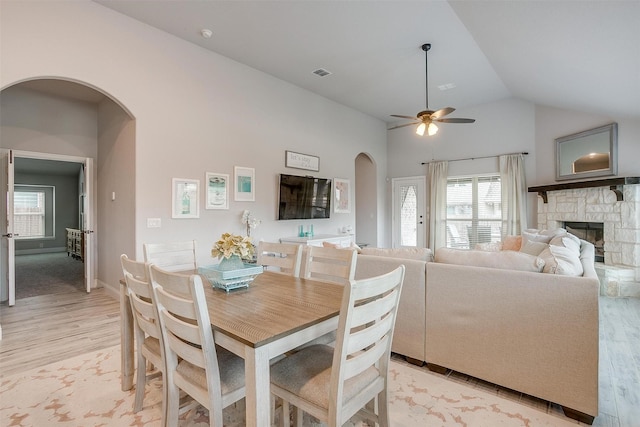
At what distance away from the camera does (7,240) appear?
409 cm

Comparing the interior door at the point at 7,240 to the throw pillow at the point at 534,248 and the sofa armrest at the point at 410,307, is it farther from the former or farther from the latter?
the throw pillow at the point at 534,248

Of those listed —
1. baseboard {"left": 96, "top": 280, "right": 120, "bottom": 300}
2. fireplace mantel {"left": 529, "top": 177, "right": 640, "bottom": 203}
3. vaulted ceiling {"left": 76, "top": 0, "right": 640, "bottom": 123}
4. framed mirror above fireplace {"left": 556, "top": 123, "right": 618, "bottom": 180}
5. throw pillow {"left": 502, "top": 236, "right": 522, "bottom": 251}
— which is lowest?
baseboard {"left": 96, "top": 280, "right": 120, "bottom": 300}

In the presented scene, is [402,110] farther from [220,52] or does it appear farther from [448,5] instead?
[220,52]

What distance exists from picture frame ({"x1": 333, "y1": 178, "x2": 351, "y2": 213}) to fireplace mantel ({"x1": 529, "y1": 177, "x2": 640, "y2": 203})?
3430 millimetres

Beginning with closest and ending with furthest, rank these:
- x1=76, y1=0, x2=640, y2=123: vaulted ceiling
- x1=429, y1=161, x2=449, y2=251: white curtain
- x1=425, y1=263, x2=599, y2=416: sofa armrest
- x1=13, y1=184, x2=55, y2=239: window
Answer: x1=425, y1=263, x2=599, y2=416: sofa armrest < x1=76, y1=0, x2=640, y2=123: vaulted ceiling < x1=429, y1=161, x2=449, y2=251: white curtain < x1=13, y1=184, x2=55, y2=239: window

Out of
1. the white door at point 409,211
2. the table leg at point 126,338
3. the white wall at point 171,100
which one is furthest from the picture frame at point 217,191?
the white door at point 409,211

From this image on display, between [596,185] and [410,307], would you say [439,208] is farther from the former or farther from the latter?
[410,307]

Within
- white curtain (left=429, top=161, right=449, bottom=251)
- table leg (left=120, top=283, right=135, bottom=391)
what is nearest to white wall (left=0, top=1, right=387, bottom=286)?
table leg (left=120, top=283, right=135, bottom=391)

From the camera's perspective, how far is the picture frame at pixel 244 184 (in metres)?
4.74

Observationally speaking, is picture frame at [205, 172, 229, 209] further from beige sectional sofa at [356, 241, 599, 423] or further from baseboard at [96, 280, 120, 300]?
beige sectional sofa at [356, 241, 599, 423]

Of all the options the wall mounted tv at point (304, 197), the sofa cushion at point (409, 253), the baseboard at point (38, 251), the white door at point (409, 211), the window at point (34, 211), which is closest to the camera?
the sofa cushion at point (409, 253)

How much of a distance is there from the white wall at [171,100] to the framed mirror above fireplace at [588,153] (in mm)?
4354

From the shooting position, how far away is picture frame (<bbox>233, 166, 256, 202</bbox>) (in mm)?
4738

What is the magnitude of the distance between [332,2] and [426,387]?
3711 millimetres
